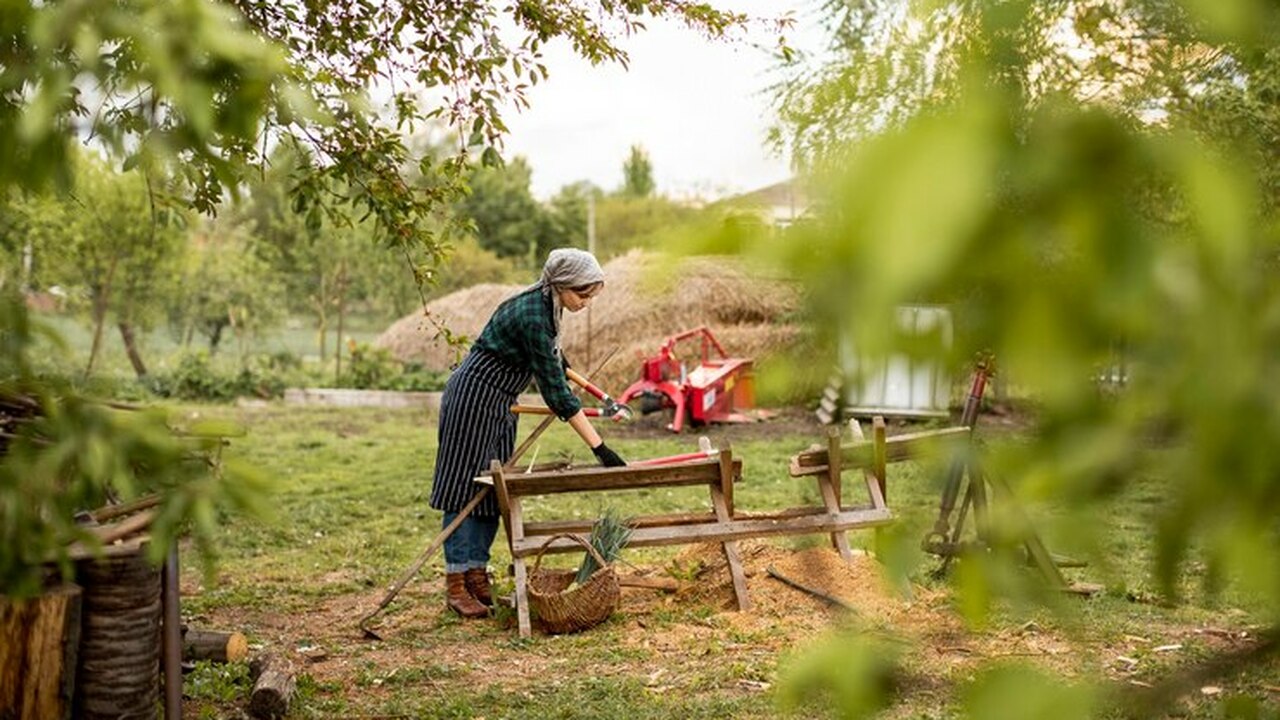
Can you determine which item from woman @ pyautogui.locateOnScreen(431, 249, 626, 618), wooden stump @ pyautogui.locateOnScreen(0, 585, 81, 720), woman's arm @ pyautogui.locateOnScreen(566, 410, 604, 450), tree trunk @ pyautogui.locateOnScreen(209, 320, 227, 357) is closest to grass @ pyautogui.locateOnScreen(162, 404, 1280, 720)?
woman @ pyautogui.locateOnScreen(431, 249, 626, 618)

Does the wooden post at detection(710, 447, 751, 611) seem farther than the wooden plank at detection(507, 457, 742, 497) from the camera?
Yes

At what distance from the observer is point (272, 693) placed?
4.73 metres

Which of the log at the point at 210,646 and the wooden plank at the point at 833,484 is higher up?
the wooden plank at the point at 833,484

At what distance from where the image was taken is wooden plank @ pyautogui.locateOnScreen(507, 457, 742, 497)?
6.03 meters

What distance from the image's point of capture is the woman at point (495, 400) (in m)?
6.22

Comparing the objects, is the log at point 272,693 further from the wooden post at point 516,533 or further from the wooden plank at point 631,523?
the wooden plank at point 631,523

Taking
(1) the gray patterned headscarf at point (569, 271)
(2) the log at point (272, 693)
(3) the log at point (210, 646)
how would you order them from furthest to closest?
1. (1) the gray patterned headscarf at point (569, 271)
2. (3) the log at point (210, 646)
3. (2) the log at point (272, 693)

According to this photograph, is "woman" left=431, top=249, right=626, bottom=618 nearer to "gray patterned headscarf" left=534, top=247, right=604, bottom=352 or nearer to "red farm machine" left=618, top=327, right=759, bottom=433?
"gray patterned headscarf" left=534, top=247, right=604, bottom=352

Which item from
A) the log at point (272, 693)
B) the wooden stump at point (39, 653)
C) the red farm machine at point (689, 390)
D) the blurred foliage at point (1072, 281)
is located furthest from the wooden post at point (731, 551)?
the red farm machine at point (689, 390)

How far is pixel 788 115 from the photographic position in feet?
2.67

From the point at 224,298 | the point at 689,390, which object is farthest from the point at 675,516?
the point at 224,298

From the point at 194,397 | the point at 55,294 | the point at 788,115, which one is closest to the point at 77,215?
the point at 55,294

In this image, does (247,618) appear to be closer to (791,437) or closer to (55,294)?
(791,437)

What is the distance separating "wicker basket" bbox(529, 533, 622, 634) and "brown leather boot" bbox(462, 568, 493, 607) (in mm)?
469
